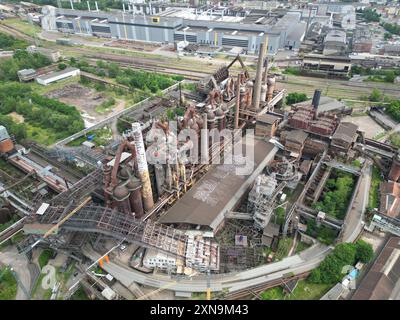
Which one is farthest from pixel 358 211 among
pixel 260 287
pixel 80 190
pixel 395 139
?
pixel 80 190

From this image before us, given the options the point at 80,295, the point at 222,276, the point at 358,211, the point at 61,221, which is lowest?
the point at 80,295

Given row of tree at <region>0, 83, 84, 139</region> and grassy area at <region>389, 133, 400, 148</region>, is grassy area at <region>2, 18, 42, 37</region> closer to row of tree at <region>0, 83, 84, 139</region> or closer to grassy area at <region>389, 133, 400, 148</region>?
row of tree at <region>0, 83, 84, 139</region>

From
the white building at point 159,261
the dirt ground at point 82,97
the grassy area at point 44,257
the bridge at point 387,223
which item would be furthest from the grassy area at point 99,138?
the bridge at point 387,223

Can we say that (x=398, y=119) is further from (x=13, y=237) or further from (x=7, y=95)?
(x=7, y=95)

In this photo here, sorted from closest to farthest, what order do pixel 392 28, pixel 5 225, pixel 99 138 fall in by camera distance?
pixel 5 225
pixel 99 138
pixel 392 28

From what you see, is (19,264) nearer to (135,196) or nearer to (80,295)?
(80,295)

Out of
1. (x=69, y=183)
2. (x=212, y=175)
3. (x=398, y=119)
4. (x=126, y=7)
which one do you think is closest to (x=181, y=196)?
(x=212, y=175)

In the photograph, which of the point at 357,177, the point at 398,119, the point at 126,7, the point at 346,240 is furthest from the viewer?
the point at 126,7
